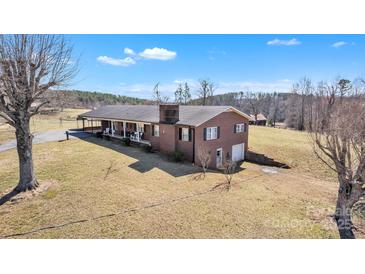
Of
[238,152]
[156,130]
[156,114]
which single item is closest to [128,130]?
[156,114]

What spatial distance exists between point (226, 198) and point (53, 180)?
11.2 m

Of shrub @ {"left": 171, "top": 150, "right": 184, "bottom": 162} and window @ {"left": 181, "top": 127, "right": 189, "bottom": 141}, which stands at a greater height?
window @ {"left": 181, "top": 127, "right": 189, "bottom": 141}

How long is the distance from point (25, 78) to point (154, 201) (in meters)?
9.15

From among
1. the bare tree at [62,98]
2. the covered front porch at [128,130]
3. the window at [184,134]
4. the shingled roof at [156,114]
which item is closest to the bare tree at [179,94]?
the shingled roof at [156,114]

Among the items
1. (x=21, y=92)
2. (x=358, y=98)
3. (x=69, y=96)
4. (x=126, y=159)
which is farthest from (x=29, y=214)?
(x=358, y=98)

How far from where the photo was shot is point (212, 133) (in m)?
20.7

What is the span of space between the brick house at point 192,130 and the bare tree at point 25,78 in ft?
34.3

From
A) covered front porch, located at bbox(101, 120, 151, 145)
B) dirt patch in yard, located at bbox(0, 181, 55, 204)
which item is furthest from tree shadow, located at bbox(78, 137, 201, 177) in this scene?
dirt patch in yard, located at bbox(0, 181, 55, 204)

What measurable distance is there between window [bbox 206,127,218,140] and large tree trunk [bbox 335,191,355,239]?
11358 millimetres

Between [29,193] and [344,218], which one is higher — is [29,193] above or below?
above

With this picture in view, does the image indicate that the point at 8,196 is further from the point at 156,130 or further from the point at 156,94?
the point at 156,94

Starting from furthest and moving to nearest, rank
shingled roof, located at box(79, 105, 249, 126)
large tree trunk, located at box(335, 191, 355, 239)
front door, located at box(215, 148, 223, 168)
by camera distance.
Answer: front door, located at box(215, 148, 223, 168) < shingled roof, located at box(79, 105, 249, 126) < large tree trunk, located at box(335, 191, 355, 239)

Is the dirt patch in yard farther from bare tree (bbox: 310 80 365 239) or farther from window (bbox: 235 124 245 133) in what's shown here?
window (bbox: 235 124 245 133)

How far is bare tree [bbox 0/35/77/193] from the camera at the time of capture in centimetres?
1027
